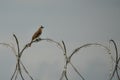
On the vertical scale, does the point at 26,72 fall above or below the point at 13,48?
below

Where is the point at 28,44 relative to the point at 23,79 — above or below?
above

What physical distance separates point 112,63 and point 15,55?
929mm

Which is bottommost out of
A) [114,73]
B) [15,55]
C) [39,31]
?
[114,73]

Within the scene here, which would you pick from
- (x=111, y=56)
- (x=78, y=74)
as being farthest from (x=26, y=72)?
(x=111, y=56)

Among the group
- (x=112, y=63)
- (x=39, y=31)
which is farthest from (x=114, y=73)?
(x=39, y=31)

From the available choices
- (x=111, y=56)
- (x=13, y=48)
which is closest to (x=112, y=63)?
(x=111, y=56)

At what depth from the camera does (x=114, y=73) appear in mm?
3098

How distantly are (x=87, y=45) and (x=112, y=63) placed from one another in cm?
30

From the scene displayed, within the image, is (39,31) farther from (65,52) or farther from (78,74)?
(78,74)

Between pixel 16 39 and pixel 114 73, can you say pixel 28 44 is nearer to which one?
pixel 16 39

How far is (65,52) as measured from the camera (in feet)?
10.0

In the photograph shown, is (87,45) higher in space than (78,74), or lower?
higher

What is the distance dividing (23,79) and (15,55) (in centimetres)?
24

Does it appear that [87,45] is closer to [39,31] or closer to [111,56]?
[111,56]
